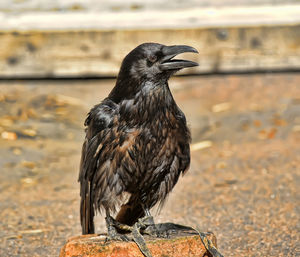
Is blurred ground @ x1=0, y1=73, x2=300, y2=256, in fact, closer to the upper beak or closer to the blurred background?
the blurred background

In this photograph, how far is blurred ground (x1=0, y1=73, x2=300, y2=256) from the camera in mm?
5148

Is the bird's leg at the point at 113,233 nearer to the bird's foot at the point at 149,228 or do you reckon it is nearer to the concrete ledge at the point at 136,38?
the bird's foot at the point at 149,228

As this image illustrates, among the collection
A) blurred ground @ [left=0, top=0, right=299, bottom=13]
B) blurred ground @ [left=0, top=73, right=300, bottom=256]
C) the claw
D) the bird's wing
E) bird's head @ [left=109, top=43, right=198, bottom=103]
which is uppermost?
blurred ground @ [left=0, top=0, right=299, bottom=13]

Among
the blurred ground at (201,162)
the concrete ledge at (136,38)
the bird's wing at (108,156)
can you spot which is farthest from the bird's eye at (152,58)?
the concrete ledge at (136,38)

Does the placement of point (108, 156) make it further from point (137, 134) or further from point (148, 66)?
point (148, 66)

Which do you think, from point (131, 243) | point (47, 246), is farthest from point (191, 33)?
point (131, 243)

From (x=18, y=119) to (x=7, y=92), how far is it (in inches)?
35.5

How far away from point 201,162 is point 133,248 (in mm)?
3245

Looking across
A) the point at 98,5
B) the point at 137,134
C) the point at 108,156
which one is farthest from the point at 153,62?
the point at 98,5

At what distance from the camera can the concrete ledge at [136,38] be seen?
9.09 meters

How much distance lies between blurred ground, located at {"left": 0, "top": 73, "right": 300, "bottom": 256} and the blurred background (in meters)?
0.02

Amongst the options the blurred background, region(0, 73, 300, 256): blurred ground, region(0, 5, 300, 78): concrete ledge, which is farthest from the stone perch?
region(0, 5, 300, 78): concrete ledge

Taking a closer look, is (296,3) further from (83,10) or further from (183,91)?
(83,10)

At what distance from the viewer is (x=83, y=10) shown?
9320mm
